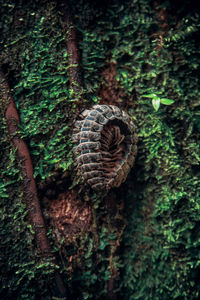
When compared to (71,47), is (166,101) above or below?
below

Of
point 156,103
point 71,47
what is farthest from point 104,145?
point 71,47

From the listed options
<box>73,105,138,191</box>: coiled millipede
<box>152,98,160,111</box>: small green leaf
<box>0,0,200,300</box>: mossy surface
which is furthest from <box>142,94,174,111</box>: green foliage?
<box>73,105,138,191</box>: coiled millipede

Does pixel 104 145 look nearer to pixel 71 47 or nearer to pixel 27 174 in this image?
pixel 27 174

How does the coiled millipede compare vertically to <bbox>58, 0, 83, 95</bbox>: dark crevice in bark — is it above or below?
below

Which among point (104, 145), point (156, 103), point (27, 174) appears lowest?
point (27, 174)

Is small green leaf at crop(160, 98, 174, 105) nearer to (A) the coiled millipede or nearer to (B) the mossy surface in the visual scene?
(B) the mossy surface
